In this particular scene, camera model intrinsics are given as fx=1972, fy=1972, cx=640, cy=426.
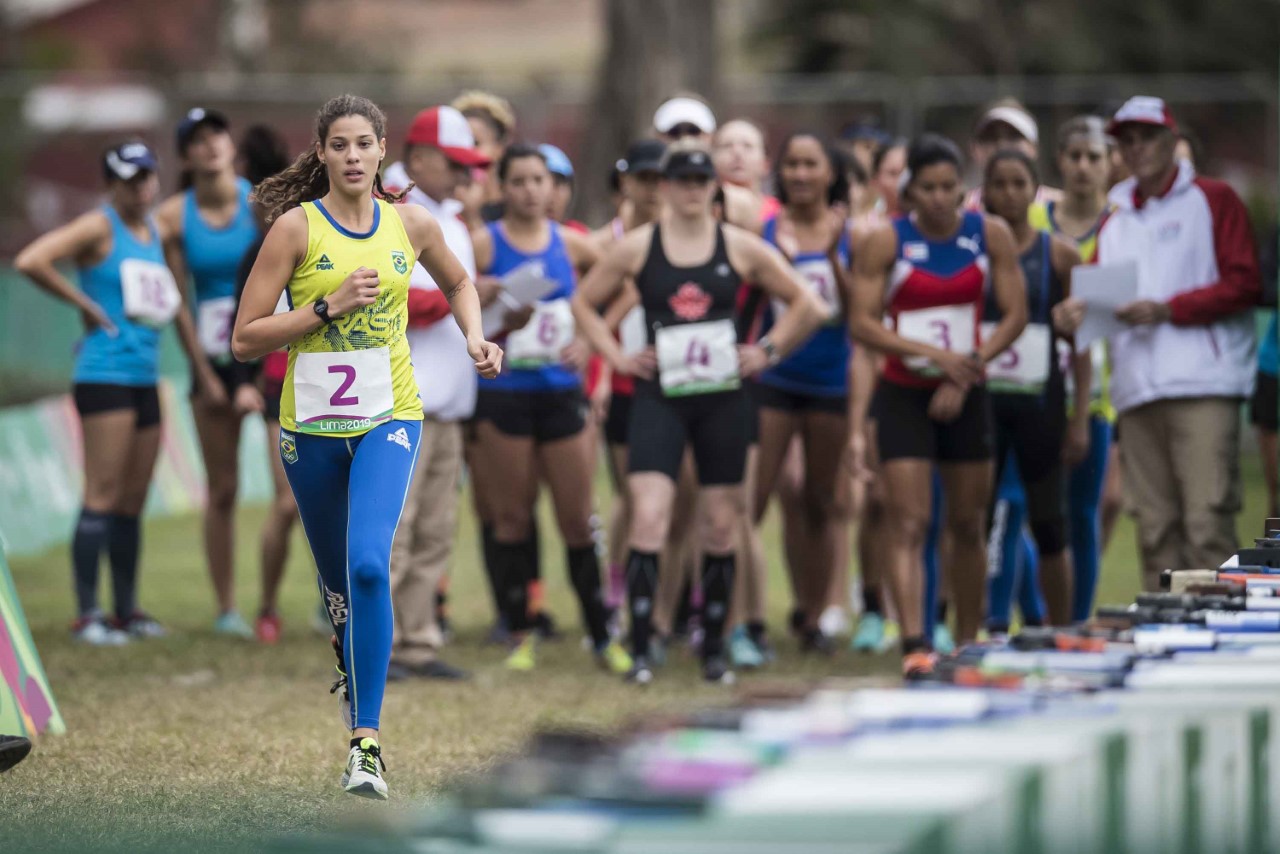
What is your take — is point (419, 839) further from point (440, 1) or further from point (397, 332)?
point (440, 1)

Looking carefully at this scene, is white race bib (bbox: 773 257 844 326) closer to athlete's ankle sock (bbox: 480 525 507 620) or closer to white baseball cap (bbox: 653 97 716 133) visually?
white baseball cap (bbox: 653 97 716 133)

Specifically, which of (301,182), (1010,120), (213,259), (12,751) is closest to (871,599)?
(1010,120)

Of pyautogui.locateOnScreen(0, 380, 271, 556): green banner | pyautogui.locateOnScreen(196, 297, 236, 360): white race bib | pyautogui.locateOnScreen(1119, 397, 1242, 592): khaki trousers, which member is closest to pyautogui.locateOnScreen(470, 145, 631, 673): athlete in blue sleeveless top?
pyautogui.locateOnScreen(196, 297, 236, 360): white race bib

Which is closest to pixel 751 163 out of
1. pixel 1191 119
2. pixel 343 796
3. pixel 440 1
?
pixel 343 796

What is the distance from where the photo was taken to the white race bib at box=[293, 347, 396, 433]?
6.16 metres

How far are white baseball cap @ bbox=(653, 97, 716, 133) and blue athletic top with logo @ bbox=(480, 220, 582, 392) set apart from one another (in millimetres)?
1143

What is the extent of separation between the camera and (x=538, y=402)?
938 centimetres

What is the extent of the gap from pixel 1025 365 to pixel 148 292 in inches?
173

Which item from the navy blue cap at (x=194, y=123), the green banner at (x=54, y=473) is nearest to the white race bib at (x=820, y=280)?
the navy blue cap at (x=194, y=123)

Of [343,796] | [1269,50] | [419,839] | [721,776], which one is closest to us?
[419,839]

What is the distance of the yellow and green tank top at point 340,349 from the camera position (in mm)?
6164

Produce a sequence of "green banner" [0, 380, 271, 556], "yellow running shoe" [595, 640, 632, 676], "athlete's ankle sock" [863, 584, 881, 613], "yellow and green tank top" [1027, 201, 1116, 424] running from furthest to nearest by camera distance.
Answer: "green banner" [0, 380, 271, 556]
"athlete's ankle sock" [863, 584, 881, 613]
"yellow and green tank top" [1027, 201, 1116, 424]
"yellow running shoe" [595, 640, 632, 676]

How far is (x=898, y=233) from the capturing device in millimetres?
8672

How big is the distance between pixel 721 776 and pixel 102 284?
24.9ft
